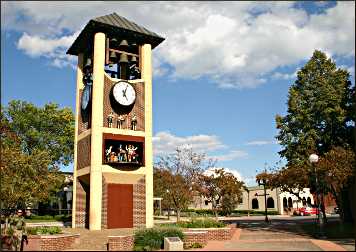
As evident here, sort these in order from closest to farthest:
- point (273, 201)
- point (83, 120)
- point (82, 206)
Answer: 1. point (82, 206)
2. point (83, 120)
3. point (273, 201)

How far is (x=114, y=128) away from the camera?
108 feet

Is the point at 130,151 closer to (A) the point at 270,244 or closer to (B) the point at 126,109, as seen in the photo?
(B) the point at 126,109

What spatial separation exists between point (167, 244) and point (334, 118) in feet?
75.1

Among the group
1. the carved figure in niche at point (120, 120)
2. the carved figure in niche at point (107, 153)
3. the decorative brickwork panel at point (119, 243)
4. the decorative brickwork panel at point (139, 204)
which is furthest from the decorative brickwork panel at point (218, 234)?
the carved figure in niche at point (120, 120)

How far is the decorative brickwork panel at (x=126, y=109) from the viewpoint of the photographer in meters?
33.3

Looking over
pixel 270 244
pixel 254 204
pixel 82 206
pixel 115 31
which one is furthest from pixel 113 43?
pixel 254 204

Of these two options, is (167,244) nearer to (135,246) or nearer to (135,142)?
(135,246)

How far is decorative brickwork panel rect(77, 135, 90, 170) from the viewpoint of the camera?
33125 millimetres

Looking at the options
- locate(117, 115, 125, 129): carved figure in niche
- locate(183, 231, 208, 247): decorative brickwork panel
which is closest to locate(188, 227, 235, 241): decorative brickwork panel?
locate(183, 231, 208, 247): decorative brickwork panel

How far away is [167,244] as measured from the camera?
68.4 feet

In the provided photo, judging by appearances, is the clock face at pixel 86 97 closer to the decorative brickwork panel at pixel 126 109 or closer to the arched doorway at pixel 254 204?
the decorative brickwork panel at pixel 126 109

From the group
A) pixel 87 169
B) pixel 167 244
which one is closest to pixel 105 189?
pixel 87 169

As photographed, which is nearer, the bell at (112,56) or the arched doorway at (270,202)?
the bell at (112,56)

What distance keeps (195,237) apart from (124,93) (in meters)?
15.3
